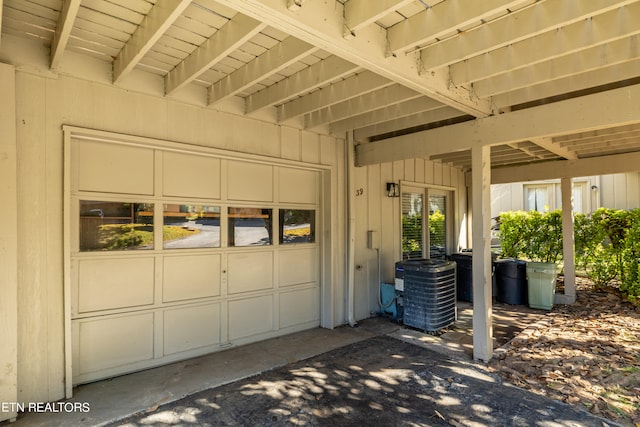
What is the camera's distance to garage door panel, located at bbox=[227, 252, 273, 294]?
445 cm

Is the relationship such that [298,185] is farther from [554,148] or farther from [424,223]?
[554,148]

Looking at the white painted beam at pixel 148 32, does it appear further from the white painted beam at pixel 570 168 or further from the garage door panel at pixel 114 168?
the white painted beam at pixel 570 168

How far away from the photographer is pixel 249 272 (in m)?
4.61

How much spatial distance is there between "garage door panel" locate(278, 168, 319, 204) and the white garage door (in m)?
0.01

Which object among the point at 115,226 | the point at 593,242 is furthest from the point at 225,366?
the point at 593,242

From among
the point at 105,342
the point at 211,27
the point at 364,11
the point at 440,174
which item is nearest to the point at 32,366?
the point at 105,342

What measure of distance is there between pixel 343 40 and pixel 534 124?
2345 millimetres

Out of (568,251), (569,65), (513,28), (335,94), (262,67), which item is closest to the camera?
(513,28)

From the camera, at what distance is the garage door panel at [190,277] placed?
155 inches

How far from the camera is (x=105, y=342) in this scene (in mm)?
3520

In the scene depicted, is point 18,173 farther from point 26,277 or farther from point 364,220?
point 364,220

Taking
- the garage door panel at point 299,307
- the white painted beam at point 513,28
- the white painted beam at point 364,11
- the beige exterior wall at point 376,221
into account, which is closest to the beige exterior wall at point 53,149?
the beige exterior wall at point 376,221

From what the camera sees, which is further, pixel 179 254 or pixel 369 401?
pixel 179 254

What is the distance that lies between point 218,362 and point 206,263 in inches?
44.2
